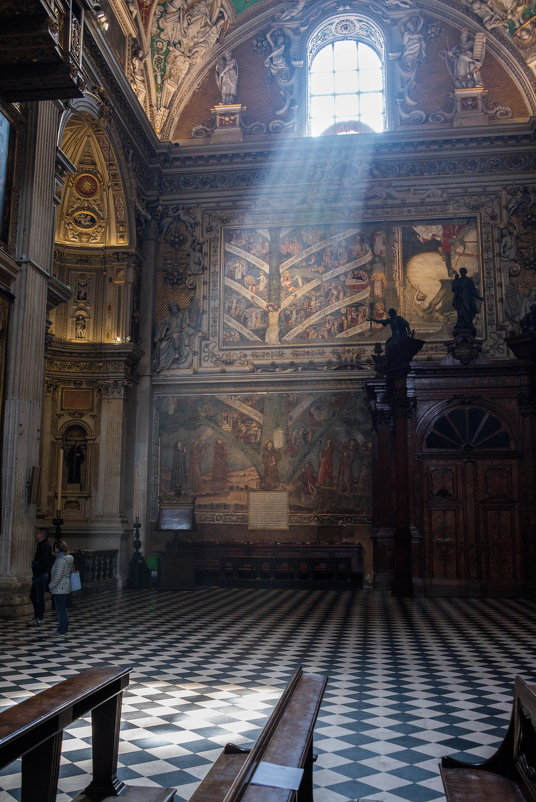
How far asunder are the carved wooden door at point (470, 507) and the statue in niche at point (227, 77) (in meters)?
11.6

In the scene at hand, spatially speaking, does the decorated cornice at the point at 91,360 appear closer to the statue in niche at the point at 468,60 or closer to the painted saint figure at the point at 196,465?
the painted saint figure at the point at 196,465

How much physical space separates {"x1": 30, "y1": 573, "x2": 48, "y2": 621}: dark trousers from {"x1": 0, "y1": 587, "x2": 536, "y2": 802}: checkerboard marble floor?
338 millimetres

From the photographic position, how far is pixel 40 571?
1073cm

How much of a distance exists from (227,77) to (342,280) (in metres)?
6.99

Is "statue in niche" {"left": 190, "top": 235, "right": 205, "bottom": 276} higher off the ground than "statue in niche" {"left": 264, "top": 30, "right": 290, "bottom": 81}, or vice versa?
"statue in niche" {"left": 264, "top": 30, "right": 290, "bottom": 81}

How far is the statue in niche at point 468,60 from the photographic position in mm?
20062

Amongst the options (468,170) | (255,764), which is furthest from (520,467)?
(255,764)

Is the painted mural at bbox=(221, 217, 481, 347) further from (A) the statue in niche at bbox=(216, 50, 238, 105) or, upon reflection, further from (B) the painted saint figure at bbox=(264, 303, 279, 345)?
(A) the statue in niche at bbox=(216, 50, 238, 105)

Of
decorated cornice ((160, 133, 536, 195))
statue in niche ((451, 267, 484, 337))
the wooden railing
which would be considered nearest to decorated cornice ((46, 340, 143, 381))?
the wooden railing

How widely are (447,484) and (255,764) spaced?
13.1m

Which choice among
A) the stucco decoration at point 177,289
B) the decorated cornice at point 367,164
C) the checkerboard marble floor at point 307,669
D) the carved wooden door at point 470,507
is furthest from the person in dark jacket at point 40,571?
the decorated cornice at point 367,164

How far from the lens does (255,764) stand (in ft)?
9.08

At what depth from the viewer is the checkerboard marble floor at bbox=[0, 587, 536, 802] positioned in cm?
470

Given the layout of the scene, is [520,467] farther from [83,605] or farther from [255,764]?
[255,764]
